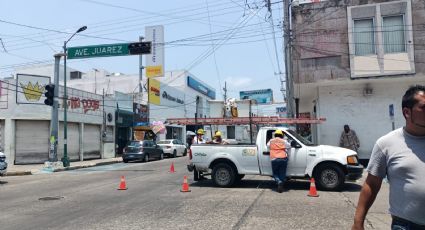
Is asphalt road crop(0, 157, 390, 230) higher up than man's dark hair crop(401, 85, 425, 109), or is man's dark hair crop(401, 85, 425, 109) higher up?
man's dark hair crop(401, 85, 425, 109)

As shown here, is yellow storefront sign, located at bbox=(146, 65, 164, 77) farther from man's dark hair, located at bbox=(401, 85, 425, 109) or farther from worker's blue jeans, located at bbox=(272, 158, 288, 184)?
man's dark hair, located at bbox=(401, 85, 425, 109)

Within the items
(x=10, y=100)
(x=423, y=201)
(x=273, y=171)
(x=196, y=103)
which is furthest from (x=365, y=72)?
(x=196, y=103)

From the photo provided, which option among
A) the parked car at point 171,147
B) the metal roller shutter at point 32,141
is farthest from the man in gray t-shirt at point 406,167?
the parked car at point 171,147

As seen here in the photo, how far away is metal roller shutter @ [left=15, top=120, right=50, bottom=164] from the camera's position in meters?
28.9

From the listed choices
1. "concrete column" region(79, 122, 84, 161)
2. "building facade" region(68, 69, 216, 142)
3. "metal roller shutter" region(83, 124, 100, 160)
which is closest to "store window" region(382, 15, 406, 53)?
"concrete column" region(79, 122, 84, 161)

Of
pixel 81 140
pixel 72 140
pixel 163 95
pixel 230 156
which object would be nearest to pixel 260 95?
pixel 163 95

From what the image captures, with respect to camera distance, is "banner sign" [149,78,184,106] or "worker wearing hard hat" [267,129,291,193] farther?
"banner sign" [149,78,184,106]

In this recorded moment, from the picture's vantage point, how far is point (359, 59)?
20.7 m

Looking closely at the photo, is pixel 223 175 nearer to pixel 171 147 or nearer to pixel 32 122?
pixel 32 122

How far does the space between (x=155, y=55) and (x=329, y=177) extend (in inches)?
1512

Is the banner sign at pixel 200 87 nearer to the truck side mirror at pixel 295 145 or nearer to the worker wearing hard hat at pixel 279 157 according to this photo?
the truck side mirror at pixel 295 145

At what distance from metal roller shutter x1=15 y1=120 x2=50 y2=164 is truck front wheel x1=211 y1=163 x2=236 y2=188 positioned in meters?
19.3

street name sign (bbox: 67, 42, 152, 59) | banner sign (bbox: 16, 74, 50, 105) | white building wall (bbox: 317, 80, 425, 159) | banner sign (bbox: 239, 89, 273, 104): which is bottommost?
white building wall (bbox: 317, 80, 425, 159)

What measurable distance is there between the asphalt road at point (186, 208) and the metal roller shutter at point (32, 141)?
51.3ft
